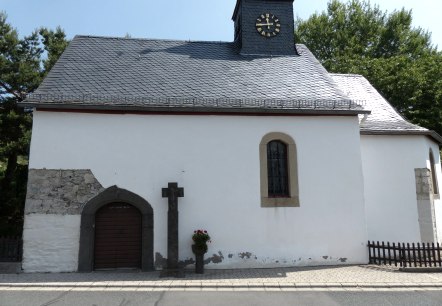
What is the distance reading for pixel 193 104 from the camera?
10.6 m

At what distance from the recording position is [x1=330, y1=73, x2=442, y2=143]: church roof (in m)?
12.2

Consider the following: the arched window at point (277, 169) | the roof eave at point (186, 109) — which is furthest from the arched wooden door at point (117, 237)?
the arched window at point (277, 169)

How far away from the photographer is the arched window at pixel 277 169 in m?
10.9

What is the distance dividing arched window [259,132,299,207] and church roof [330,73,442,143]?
294 centimetres

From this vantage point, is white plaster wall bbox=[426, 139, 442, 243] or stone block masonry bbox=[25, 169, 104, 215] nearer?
stone block masonry bbox=[25, 169, 104, 215]

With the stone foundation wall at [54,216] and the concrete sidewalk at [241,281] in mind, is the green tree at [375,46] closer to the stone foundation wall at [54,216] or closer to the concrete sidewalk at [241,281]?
the concrete sidewalk at [241,281]

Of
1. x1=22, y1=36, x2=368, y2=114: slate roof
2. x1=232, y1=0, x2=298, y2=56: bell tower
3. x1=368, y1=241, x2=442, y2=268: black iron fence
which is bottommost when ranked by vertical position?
x1=368, y1=241, x2=442, y2=268: black iron fence

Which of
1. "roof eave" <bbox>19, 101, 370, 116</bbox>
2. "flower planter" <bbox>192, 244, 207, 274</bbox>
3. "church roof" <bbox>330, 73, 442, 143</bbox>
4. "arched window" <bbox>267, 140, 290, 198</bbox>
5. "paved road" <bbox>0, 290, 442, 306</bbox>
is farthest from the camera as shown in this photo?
"church roof" <bbox>330, 73, 442, 143</bbox>

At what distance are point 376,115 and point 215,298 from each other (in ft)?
30.8

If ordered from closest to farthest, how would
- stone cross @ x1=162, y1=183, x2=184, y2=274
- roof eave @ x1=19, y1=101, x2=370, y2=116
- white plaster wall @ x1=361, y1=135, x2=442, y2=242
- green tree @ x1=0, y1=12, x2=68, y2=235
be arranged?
stone cross @ x1=162, y1=183, x2=184, y2=274
roof eave @ x1=19, y1=101, x2=370, y2=116
white plaster wall @ x1=361, y1=135, x2=442, y2=242
green tree @ x1=0, y1=12, x2=68, y2=235

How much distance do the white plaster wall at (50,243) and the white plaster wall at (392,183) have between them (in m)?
9.14

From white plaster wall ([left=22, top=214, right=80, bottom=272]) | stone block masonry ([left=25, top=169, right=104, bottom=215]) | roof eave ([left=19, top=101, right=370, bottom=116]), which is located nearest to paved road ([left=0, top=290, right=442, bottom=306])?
white plaster wall ([left=22, top=214, right=80, bottom=272])

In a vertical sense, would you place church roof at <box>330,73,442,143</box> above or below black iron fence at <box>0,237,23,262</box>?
above

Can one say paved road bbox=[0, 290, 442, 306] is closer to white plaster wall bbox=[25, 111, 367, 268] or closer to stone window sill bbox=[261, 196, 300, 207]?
white plaster wall bbox=[25, 111, 367, 268]
